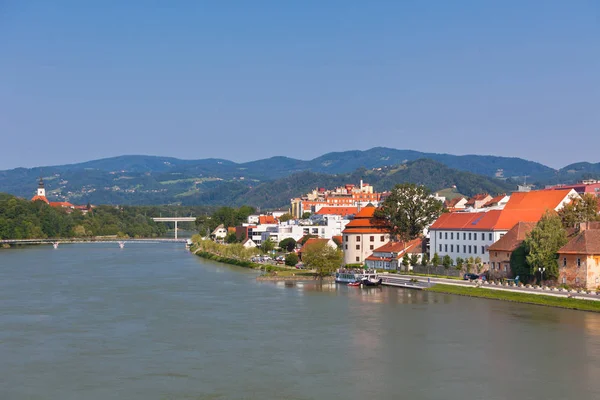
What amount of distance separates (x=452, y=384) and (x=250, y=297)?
57.5ft

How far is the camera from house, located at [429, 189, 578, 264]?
133 feet

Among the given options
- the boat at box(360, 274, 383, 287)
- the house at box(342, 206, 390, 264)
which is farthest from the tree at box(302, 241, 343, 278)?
the boat at box(360, 274, 383, 287)

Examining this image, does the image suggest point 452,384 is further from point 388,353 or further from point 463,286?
point 463,286

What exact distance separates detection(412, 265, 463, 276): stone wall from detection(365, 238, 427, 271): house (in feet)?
4.79

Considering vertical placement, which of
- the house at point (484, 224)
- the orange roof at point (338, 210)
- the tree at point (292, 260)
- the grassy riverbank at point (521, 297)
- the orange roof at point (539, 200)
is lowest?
the grassy riverbank at point (521, 297)

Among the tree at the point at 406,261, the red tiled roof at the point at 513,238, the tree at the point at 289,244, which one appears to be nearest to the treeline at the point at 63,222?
the tree at the point at 289,244

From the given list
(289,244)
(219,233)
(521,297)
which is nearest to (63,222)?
(219,233)

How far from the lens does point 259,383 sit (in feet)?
61.3

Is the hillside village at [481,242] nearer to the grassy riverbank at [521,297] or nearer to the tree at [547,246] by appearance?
the tree at [547,246]

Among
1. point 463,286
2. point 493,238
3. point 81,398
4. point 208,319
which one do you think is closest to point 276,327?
point 208,319

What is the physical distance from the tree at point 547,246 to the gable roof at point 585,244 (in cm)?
39

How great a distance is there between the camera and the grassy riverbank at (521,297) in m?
28.3

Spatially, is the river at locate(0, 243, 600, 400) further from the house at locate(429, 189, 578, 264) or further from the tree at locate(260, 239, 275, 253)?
the tree at locate(260, 239, 275, 253)

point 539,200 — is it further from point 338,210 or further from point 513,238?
point 338,210
